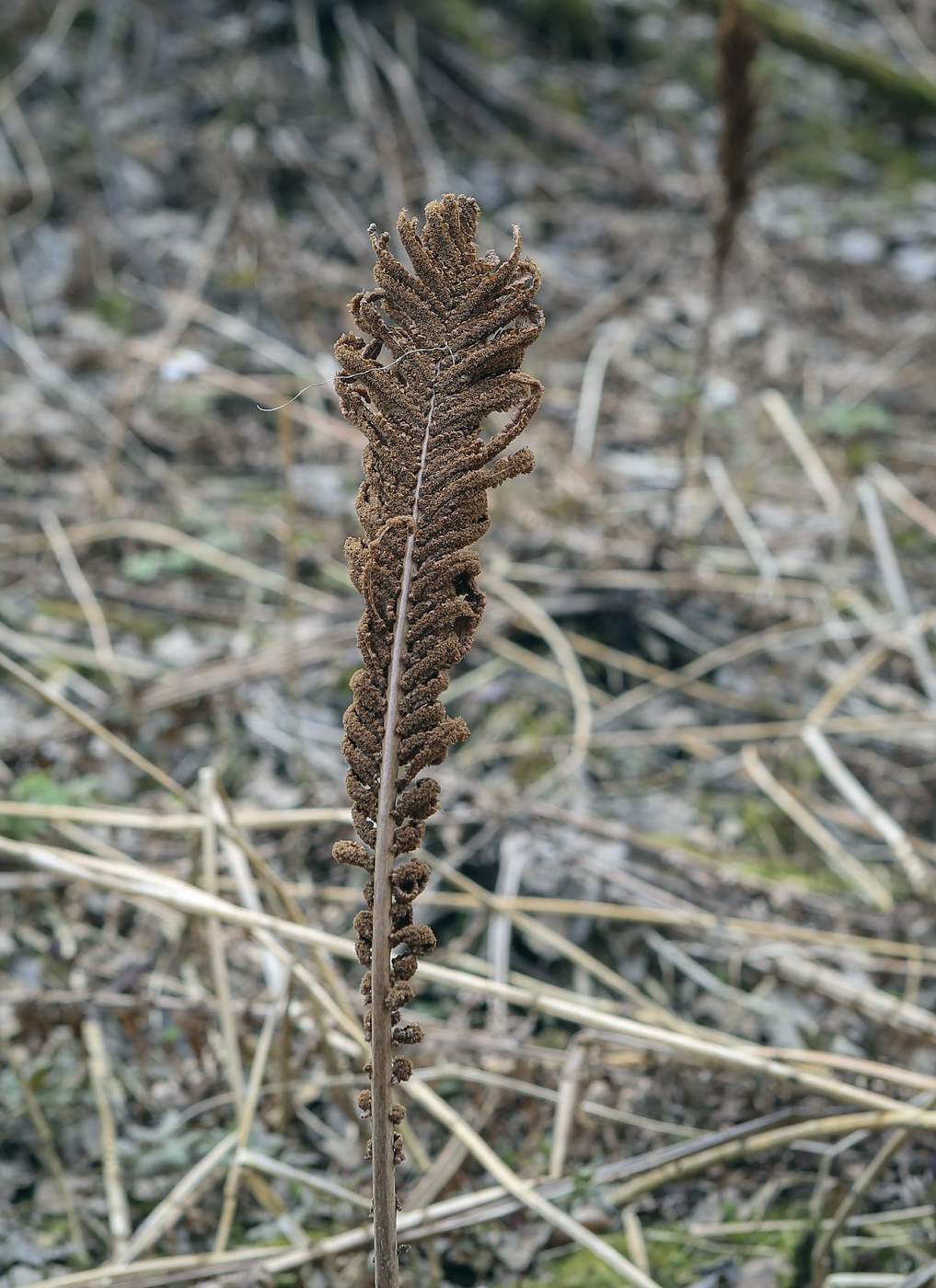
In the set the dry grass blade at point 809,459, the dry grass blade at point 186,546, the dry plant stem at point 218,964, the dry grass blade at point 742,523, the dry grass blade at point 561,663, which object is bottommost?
the dry plant stem at point 218,964

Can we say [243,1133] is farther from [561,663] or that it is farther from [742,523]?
[742,523]

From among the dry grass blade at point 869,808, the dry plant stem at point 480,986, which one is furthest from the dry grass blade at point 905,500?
the dry plant stem at point 480,986

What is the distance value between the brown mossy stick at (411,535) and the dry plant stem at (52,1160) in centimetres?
103

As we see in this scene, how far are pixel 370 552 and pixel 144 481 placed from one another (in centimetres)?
340

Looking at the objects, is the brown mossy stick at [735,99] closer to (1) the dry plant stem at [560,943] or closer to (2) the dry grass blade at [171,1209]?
(1) the dry plant stem at [560,943]

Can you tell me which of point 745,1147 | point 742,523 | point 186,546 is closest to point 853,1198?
point 745,1147

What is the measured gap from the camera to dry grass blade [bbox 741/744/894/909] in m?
2.66

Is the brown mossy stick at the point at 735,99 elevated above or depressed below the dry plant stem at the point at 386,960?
above

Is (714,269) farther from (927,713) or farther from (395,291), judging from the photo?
(395,291)

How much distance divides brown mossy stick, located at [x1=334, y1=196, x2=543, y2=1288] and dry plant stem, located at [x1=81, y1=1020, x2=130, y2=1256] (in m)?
0.99

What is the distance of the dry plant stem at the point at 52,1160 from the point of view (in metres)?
1.69

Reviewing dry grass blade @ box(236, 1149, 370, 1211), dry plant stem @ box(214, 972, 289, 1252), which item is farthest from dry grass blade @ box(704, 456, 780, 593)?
dry grass blade @ box(236, 1149, 370, 1211)

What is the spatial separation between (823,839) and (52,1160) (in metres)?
2.15

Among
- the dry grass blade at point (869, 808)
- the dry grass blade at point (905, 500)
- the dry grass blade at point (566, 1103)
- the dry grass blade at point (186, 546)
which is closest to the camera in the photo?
the dry grass blade at point (566, 1103)
